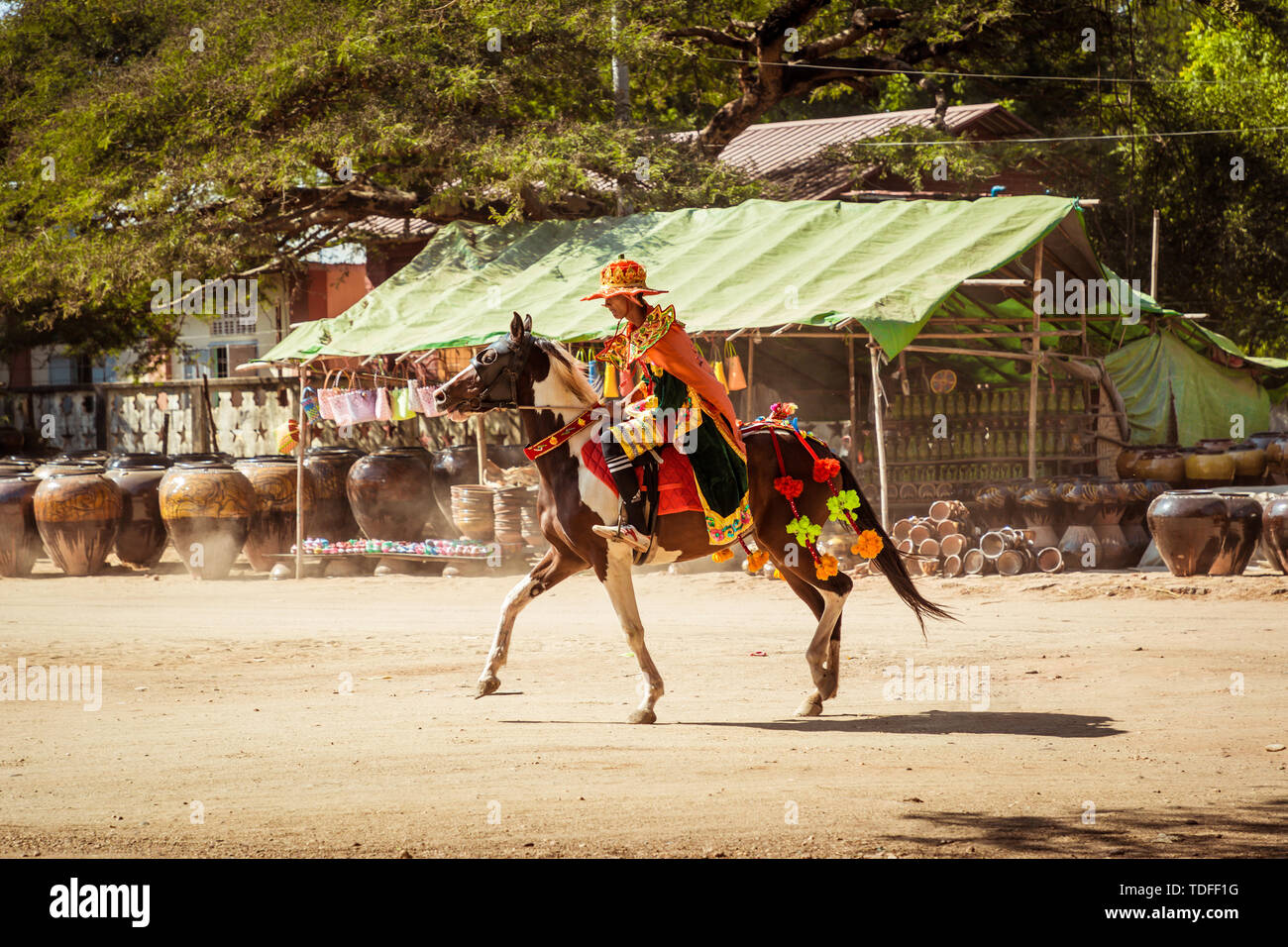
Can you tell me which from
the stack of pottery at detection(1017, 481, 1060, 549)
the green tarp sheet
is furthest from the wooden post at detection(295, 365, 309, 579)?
the green tarp sheet

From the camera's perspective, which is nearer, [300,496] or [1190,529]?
[1190,529]

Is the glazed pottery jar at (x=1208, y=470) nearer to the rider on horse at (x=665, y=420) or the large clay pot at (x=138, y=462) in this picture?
the rider on horse at (x=665, y=420)

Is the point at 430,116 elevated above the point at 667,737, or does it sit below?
above

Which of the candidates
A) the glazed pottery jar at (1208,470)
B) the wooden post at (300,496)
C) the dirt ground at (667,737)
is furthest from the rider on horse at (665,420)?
the glazed pottery jar at (1208,470)

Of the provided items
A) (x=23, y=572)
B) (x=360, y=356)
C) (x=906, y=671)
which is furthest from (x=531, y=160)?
(x=906, y=671)

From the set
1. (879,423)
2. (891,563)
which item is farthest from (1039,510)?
(891,563)

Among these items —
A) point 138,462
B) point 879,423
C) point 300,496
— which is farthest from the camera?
point 138,462

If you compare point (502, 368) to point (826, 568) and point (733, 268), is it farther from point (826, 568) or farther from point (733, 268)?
point (733, 268)

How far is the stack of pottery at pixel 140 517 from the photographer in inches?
741

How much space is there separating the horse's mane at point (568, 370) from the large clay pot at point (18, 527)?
12.3 meters

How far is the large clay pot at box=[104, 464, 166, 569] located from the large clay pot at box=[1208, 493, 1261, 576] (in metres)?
12.7

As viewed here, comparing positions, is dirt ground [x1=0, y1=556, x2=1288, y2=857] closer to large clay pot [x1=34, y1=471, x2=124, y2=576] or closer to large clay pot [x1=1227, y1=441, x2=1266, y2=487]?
large clay pot [x1=34, y1=471, x2=124, y2=576]

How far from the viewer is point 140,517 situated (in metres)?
18.9

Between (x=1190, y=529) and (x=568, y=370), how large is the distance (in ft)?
28.6
